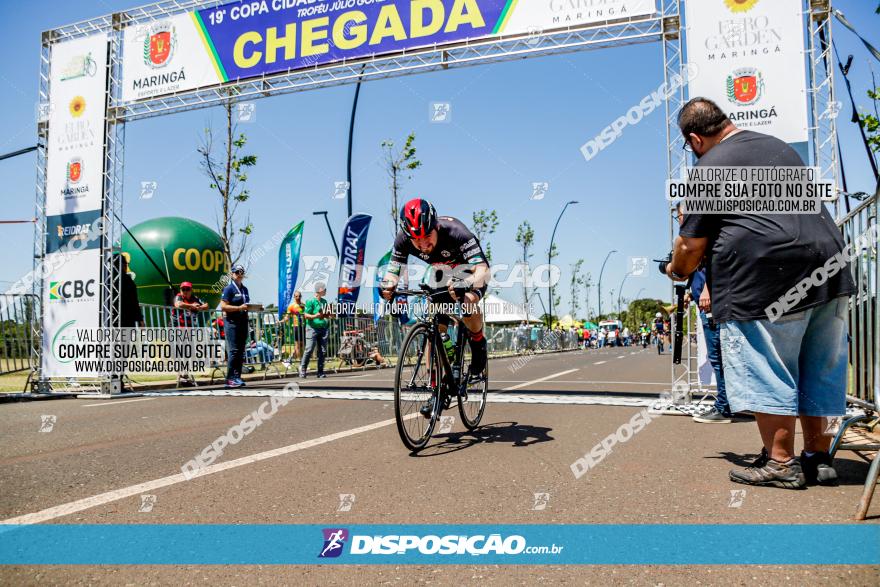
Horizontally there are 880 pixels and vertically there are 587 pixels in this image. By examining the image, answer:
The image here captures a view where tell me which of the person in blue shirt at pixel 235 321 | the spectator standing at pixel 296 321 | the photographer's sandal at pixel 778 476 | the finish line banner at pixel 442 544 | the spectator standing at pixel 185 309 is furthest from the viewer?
the spectator standing at pixel 296 321

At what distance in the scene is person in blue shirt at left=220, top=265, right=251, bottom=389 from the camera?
11.8 metres

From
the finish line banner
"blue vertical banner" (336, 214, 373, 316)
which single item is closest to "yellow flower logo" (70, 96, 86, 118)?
"blue vertical banner" (336, 214, 373, 316)

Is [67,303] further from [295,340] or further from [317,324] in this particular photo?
[295,340]

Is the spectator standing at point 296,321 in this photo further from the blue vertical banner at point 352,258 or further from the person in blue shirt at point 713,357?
the person in blue shirt at point 713,357

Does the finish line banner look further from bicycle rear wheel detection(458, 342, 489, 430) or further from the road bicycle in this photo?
bicycle rear wheel detection(458, 342, 489, 430)

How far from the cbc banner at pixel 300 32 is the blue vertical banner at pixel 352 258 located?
8.09 meters

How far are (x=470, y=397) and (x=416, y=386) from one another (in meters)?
0.97

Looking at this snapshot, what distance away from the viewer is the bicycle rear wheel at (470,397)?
5.59 m

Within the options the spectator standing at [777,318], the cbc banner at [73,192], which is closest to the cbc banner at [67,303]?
the cbc banner at [73,192]

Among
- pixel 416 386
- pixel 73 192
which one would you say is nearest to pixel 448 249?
pixel 416 386

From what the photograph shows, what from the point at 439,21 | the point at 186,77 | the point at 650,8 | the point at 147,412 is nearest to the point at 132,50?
the point at 186,77

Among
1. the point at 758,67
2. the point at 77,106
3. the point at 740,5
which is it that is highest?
the point at 77,106

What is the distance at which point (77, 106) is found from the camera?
453 inches

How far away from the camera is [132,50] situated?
39.8ft
